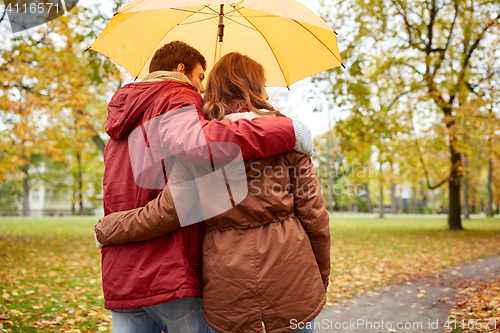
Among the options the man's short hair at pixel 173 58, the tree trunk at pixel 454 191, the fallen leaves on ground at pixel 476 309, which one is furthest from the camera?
the tree trunk at pixel 454 191

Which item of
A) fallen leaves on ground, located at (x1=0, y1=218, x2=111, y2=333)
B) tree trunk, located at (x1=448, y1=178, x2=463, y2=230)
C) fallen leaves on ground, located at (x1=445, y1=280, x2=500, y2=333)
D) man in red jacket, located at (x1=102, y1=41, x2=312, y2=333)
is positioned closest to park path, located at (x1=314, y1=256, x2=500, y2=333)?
fallen leaves on ground, located at (x1=445, y1=280, x2=500, y2=333)

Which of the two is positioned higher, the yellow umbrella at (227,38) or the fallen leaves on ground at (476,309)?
the yellow umbrella at (227,38)

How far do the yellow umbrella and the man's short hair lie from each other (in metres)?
0.84

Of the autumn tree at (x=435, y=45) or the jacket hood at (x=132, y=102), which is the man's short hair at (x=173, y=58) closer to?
the jacket hood at (x=132, y=102)

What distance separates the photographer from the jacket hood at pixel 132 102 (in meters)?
1.81

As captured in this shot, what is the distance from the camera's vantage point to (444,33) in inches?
687

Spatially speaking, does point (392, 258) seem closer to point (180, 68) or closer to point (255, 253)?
point (255, 253)

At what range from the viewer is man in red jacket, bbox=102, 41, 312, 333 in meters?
1.66

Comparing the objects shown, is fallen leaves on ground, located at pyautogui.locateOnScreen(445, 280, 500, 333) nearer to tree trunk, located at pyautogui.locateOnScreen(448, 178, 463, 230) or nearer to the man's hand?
the man's hand

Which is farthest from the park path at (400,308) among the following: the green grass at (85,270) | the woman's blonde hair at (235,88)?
the woman's blonde hair at (235,88)

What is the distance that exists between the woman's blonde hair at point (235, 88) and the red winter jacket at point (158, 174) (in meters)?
0.09

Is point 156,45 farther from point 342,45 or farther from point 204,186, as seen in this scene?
point 342,45

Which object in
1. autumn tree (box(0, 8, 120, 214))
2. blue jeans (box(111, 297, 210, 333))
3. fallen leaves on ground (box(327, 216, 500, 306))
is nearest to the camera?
blue jeans (box(111, 297, 210, 333))

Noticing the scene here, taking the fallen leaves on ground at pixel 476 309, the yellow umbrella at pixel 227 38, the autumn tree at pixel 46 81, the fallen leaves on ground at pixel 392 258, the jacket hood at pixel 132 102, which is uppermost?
the autumn tree at pixel 46 81
